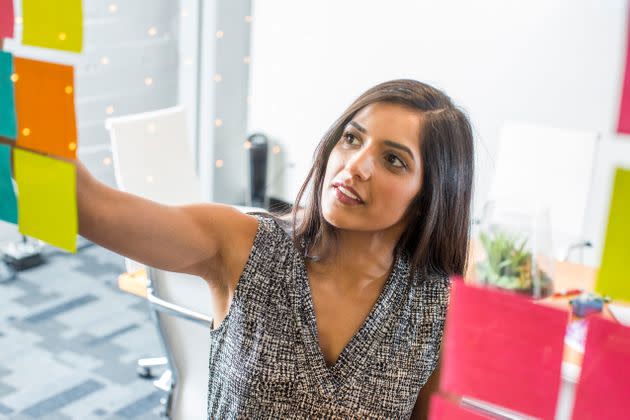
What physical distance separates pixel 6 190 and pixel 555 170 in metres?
2.44

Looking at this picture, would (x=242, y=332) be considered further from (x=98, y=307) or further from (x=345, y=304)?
(x=98, y=307)

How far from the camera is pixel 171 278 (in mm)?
2115

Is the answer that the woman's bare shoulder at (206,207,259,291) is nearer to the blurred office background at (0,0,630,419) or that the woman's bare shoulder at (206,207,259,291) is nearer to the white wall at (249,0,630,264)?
the blurred office background at (0,0,630,419)

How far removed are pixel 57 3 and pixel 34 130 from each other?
0.10 metres

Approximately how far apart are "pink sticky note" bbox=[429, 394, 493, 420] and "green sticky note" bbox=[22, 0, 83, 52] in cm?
36

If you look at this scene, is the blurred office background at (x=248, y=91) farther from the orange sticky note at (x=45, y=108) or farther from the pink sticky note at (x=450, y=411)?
the pink sticky note at (x=450, y=411)

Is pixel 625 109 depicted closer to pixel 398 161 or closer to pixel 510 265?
pixel 398 161

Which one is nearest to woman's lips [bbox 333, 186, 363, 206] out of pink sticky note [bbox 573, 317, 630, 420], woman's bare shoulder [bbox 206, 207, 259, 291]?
woman's bare shoulder [bbox 206, 207, 259, 291]

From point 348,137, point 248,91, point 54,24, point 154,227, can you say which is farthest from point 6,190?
point 248,91

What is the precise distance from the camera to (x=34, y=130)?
66cm

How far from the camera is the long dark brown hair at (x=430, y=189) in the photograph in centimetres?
117

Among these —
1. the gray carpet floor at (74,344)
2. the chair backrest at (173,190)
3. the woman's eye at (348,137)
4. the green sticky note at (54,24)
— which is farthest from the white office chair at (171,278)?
the green sticky note at (54,24)

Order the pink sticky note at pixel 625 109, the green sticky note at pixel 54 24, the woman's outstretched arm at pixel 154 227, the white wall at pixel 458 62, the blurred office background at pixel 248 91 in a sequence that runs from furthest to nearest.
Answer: the white wall at pixel 458 62
the blurred office background at pixel 248 91
the woman's outstretched arm at pixel 154 227
the green sticky note at pixel 54 24
the pink sticky note at pixel 625 109

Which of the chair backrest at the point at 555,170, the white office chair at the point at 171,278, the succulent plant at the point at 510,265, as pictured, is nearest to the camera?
the succulent plant at the point at 510,265
